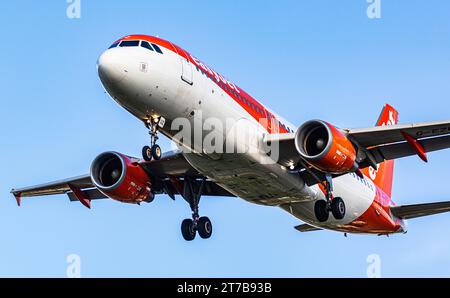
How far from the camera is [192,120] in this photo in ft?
107

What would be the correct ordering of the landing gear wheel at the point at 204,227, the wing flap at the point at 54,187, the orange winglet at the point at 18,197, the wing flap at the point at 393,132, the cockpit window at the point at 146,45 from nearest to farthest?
the cockpit window at the point at 146,45, the wing flap at the point at 393,132, the landing gear wheel at the point at 204,227, the wing flap at the point at 54,187, the orange winglet at the point at 18,197

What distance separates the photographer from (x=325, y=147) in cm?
3425

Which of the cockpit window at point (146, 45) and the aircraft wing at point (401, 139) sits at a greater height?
the cockpit window at point (146, 45)

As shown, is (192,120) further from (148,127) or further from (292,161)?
(292,161)

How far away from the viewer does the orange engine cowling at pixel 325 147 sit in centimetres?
3397

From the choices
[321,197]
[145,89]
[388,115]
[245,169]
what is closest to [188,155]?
[245,169]

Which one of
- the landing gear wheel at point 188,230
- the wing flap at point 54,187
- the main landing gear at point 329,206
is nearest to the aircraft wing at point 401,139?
the main landing gear at point 329,206

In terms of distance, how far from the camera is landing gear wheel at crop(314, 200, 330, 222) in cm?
3822

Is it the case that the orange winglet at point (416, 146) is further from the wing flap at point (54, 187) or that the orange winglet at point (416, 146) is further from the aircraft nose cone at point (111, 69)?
the wing flap at point (54, 187)

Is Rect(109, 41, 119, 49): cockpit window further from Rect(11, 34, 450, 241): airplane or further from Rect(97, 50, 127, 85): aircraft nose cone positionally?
Rect(97, 50, 127, 85): aircraft nose cone

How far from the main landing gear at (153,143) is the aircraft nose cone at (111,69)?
8.33 ft

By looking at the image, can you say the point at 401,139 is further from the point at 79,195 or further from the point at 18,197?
the point at 18,197

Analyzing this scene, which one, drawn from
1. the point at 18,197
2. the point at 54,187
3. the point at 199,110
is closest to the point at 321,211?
the point at 199,110

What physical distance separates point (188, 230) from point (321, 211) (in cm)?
627
